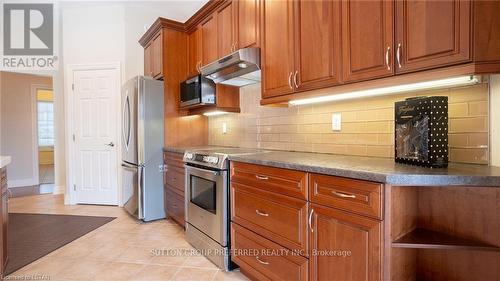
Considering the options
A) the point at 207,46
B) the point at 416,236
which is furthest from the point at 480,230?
the point at 207,46

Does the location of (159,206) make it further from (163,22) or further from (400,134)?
(400,134)

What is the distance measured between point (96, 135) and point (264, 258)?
3452 millimetres

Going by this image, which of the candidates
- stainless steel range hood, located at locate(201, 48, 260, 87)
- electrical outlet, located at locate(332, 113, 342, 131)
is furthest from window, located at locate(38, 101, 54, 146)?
electrical outlet, located at locate(332, 113, 342, 131)

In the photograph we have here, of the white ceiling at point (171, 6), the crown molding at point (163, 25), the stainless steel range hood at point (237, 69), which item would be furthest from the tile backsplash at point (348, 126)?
the white ceiling at point (171, 6)

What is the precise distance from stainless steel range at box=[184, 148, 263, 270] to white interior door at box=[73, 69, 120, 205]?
2108 millimetres

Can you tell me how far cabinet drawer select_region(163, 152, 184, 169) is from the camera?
2.96 metres

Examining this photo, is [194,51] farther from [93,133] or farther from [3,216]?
[3,216]

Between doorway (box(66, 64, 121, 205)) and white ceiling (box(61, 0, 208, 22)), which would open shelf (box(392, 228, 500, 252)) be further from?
doorway (box(66, 64, 121, 205))

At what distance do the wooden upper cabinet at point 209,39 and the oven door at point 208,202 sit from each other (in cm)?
124

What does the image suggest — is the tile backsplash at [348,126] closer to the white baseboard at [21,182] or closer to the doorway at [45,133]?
the white baseboard at [21,182]

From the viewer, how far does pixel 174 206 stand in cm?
314

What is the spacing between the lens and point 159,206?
338 cm

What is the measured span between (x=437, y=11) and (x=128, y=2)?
4.00 meters

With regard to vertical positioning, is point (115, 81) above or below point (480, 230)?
above
